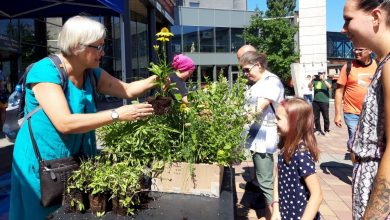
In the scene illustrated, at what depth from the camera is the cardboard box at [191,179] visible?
1.82 meters

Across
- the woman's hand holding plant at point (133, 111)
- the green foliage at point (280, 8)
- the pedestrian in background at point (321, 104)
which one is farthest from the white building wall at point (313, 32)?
the green foliage at point (280, 8)

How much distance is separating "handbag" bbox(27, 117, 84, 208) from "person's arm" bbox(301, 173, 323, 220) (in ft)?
4.25

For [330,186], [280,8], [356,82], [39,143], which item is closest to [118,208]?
[39,143]

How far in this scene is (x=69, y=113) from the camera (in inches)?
72.6

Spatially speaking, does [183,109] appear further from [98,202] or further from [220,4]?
[220,4]

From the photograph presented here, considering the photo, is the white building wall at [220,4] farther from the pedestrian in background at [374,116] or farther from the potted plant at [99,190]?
the pedestrian in background at [374,116]

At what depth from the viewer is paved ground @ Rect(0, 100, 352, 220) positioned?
13.1 ft

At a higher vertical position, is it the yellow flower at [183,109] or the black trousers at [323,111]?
the yellow flower at [183,109]

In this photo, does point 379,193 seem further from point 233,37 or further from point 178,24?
point 233,37

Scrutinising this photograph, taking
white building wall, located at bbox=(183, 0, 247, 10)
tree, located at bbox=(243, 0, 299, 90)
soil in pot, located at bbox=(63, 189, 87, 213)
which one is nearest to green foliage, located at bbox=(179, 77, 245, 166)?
soil in pot, located at bbox=(63, 189, 87, 213)

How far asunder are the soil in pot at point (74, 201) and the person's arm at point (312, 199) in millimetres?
1233

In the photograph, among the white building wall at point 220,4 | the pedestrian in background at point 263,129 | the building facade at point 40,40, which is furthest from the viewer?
the white building wall at point 220,4

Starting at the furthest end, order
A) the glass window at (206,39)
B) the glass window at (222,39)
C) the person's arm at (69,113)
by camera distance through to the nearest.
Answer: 1. the glass window at (222,39)
2. the glass window at (206,39)
3. the person's arm at (69,113)

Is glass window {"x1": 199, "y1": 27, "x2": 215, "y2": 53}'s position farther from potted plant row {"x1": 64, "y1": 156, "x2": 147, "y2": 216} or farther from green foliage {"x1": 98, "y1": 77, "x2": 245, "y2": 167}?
potted plant row {"x1": 64, "y1": 156, "x2": 147, "y2": 216}
